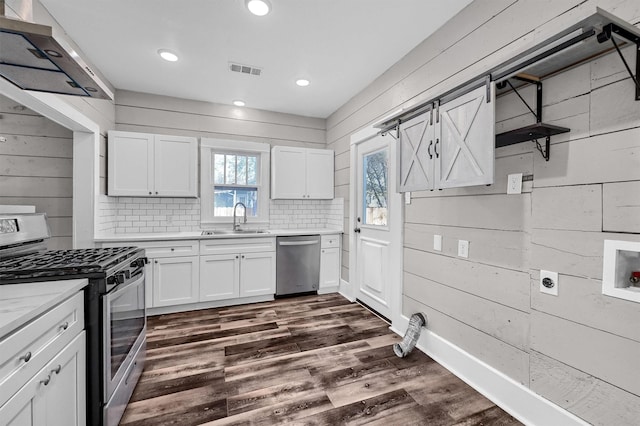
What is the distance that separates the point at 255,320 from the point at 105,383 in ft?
5.89

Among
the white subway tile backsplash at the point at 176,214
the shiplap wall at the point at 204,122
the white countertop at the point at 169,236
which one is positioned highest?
the shiplap wall at the point at 204,122

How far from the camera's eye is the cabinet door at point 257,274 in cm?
367

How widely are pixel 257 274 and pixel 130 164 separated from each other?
6.81 feet

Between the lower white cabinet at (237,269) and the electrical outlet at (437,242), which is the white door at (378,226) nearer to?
the electrical outlet at (437,242)

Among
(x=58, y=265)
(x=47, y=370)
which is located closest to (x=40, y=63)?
(x=58, y=265)

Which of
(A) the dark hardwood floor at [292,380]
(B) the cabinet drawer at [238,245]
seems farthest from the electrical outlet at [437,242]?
(B) the cabinet drawer at [238,245]

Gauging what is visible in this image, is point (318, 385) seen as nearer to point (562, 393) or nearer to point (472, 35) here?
point (562, 393)

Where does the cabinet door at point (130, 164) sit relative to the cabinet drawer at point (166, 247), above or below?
above

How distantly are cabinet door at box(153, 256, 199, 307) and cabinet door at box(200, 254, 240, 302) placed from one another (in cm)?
9

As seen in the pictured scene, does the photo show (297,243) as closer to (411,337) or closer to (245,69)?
(411,337)

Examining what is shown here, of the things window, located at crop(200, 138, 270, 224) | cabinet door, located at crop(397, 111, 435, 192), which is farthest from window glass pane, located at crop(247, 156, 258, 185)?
cabinet door, located at crop(397, 111, 435, 192)

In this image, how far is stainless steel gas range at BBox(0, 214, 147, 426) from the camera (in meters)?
1.43

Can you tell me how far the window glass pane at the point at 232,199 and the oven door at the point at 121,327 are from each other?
2.07 metres

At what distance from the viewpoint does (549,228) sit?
160 cm
